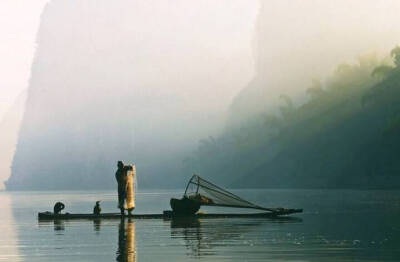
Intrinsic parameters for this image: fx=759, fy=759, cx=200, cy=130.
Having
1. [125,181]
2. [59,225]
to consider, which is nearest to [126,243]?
[59,225]

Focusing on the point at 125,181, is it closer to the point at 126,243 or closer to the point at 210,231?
the point at 210,231

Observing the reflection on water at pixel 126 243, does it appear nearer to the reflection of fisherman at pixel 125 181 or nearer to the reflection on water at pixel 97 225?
the reflection on water at pixel 97 225

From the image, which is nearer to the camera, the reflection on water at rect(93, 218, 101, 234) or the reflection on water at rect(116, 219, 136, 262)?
the reflection on water at rect(116, 219, 136, 262)

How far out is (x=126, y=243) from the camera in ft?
105

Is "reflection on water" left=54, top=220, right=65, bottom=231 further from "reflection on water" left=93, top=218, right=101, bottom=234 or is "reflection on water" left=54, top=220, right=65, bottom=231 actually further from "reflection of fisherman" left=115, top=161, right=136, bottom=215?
"reflection of fisherman" left=115, top=161, right=136, bottom=215

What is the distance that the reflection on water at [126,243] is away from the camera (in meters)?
26.2

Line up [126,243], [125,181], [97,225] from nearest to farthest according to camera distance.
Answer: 1. [126,243]
2. [97,225]
3. [125,181]

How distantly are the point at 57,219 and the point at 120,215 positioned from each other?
465 centimetres

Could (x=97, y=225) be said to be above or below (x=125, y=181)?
below

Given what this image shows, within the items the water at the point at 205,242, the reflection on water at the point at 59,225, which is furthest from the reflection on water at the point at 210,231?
the reflection on water at the point at 59,225

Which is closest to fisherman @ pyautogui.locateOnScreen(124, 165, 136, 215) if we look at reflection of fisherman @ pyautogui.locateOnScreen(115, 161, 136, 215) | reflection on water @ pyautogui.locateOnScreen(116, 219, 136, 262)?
reflection of fisherman @ pyautogui.locateOnScreen(115, 161, 136, 215)

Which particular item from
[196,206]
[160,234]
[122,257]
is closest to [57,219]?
[196,206]

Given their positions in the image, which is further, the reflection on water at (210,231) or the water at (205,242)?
the reflection on water at (210,231)

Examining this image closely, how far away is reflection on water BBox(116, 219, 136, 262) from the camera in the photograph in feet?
85.9
